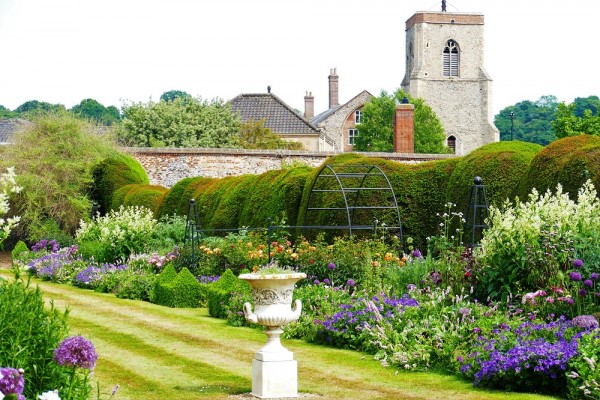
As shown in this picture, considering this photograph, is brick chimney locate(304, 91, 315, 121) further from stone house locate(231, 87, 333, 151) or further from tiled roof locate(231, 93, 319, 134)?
tiled roof locate(231, 93, 319, 134)

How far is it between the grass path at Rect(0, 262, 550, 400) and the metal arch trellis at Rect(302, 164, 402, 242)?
3632 millimetres

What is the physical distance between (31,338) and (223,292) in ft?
22.5

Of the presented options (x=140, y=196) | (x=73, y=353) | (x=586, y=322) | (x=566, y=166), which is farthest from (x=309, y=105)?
(x=73, y=353)

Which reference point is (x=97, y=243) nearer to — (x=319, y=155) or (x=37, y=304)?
(x=319, y=155)

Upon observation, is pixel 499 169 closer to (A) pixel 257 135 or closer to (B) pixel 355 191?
(B) pixel 355 191

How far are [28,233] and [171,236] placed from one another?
29.1 feet

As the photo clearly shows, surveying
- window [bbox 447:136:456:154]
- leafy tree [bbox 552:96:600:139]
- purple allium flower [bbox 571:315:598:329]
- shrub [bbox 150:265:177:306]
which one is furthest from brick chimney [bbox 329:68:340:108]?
purple allium flower [bbox 571:315:598:329]

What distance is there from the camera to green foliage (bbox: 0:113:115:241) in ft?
83.7

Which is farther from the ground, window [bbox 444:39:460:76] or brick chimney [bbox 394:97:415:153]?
window [bbox 444:39:460:76]

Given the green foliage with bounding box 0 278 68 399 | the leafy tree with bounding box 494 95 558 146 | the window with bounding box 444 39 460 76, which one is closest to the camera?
the green foliage with bounding box 0 278 68 399

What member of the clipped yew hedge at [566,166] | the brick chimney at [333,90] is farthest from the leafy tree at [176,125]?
the clipped yew hedge at [566,166]

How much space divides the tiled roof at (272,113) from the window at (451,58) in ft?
64.8

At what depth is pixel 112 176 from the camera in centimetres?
2611

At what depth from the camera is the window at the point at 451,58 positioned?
70812 millimetres
